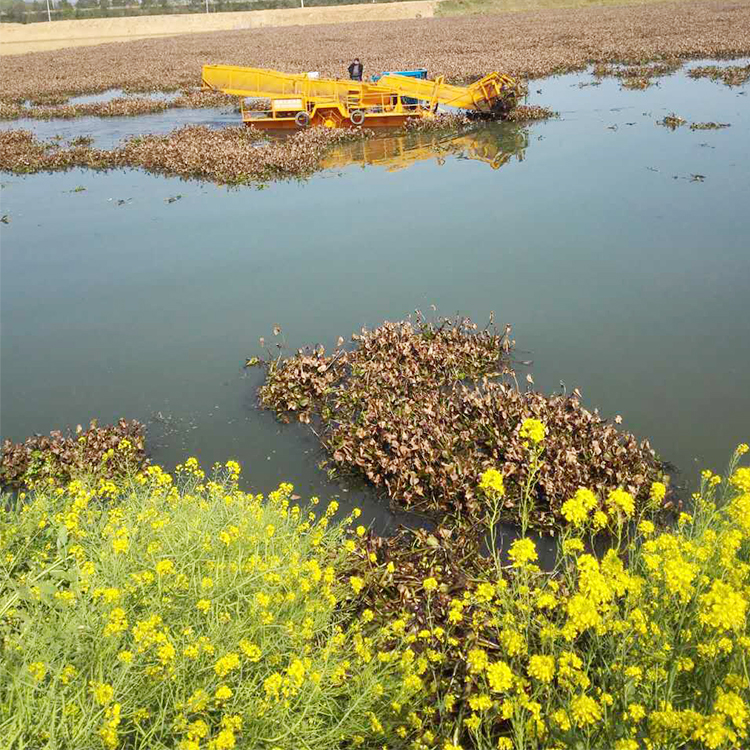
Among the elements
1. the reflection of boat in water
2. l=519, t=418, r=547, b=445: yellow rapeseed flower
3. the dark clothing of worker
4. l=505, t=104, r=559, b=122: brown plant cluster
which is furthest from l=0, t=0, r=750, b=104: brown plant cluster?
l=519, t=418, r=547, b=445: yellow rapeseed flower

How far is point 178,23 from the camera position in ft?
302

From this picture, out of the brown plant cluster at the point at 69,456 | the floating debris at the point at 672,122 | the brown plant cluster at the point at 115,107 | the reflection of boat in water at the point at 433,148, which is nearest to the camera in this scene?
the brown plant cluster at the point at 69,456

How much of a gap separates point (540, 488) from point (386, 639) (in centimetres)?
226

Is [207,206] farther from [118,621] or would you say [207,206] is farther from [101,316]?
[118,621]

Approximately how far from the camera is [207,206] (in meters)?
14.4

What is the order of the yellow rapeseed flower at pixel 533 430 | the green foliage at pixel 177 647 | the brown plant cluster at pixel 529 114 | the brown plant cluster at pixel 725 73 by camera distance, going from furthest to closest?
the brown plant cluster at pixel 725 73, the brown plant cluster at pixel 529 114, the yellow rapeseed flower at pixel 533 430, the green foliage at pixel 177 647

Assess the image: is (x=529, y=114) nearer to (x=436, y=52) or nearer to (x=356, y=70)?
(x=356, y=70)

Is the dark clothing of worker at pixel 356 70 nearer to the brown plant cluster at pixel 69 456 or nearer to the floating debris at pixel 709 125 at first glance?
the floating debris at pixel 709 125

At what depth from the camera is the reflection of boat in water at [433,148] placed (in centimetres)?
1708

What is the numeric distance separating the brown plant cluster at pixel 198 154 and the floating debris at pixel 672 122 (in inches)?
347

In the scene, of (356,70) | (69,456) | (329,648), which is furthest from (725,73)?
(329,648)

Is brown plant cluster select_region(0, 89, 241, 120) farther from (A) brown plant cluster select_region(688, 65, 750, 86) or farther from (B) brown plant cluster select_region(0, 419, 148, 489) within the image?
(B) brown plant cluster select_region(0, 419, 148, 489)

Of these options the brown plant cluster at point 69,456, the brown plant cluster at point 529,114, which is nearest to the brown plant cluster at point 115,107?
the brown plant cluster at point 529,114

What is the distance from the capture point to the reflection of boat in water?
17.1 m
